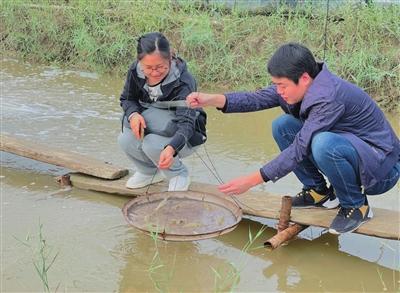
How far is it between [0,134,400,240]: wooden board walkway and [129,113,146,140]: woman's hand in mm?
379

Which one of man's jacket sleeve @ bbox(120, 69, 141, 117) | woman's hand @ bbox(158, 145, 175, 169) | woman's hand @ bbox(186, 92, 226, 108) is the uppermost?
woman's hand @ bbox(186, 92, 226, 108)

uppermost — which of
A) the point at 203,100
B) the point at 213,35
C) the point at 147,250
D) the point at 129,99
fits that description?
the point at 203,100

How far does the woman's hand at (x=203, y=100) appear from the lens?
309 cm

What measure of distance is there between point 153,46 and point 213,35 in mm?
3714

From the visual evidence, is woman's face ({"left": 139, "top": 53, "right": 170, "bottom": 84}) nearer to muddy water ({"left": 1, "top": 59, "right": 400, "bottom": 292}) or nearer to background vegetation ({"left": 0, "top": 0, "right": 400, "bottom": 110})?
muddy water ({"left": 1, "top": 59, "right": 400, "bottom": 292})

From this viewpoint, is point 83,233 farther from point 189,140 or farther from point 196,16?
point 196,16

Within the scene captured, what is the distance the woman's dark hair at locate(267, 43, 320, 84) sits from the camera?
8.71 feet

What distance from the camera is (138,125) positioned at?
10.7ft

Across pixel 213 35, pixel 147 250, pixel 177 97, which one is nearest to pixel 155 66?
pixel 177 97

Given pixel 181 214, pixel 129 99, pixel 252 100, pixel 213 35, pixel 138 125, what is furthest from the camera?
pixel 213 35

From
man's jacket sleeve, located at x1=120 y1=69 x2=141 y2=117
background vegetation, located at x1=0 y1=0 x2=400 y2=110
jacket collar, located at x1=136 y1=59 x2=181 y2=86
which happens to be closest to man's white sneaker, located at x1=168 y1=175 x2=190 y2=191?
man's jacket sleeve, located at x1=120 y1=69 x2=141 y2=117

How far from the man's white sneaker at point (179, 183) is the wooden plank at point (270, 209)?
7 centimetres

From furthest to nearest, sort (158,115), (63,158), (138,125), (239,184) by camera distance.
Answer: (63,158), (158,115), (138,125), (239,184)

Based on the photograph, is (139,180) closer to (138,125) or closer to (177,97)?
(138,125)
